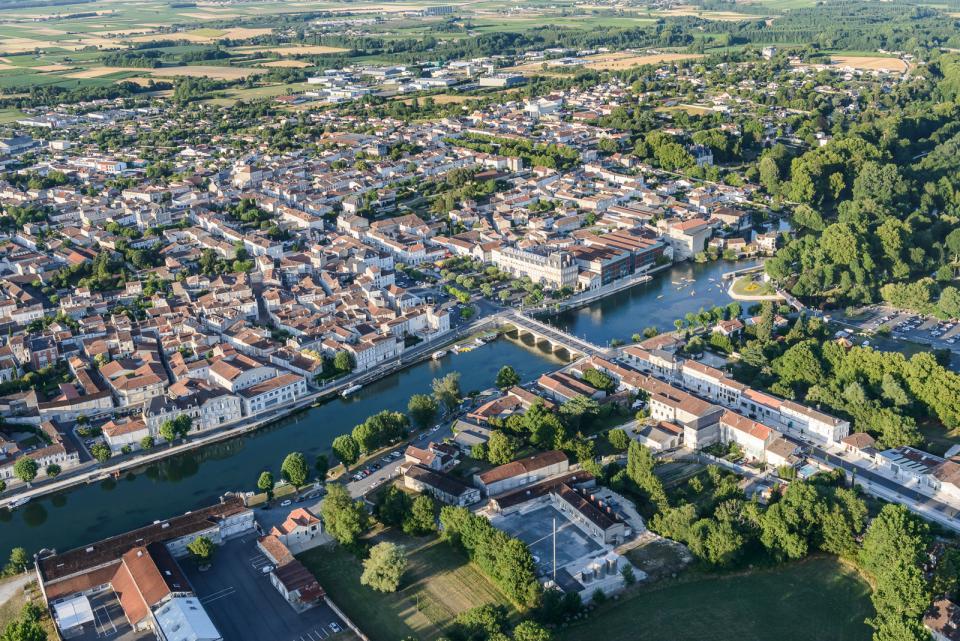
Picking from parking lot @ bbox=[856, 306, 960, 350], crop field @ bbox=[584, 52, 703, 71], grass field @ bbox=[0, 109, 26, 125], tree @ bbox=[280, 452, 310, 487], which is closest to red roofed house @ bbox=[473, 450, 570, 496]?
tree @ bbox=[280, 452, 310, 487]

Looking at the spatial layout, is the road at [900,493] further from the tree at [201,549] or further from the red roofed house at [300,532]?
the tree at [201,549]

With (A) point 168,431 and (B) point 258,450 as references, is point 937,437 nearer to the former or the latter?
(B) point 258,450

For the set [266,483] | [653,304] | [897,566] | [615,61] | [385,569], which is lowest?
[653,304]

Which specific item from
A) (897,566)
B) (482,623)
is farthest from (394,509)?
(897,566)

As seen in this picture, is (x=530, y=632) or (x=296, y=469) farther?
(x=296, y=469)

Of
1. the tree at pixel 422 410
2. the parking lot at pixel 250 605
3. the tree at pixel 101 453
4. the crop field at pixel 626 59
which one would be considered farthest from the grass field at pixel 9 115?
the parking lot at pixel 250 605

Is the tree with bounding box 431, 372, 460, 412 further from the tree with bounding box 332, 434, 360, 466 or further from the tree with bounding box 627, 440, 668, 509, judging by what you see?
the tree with bounding box 627, 440, 668, 509
